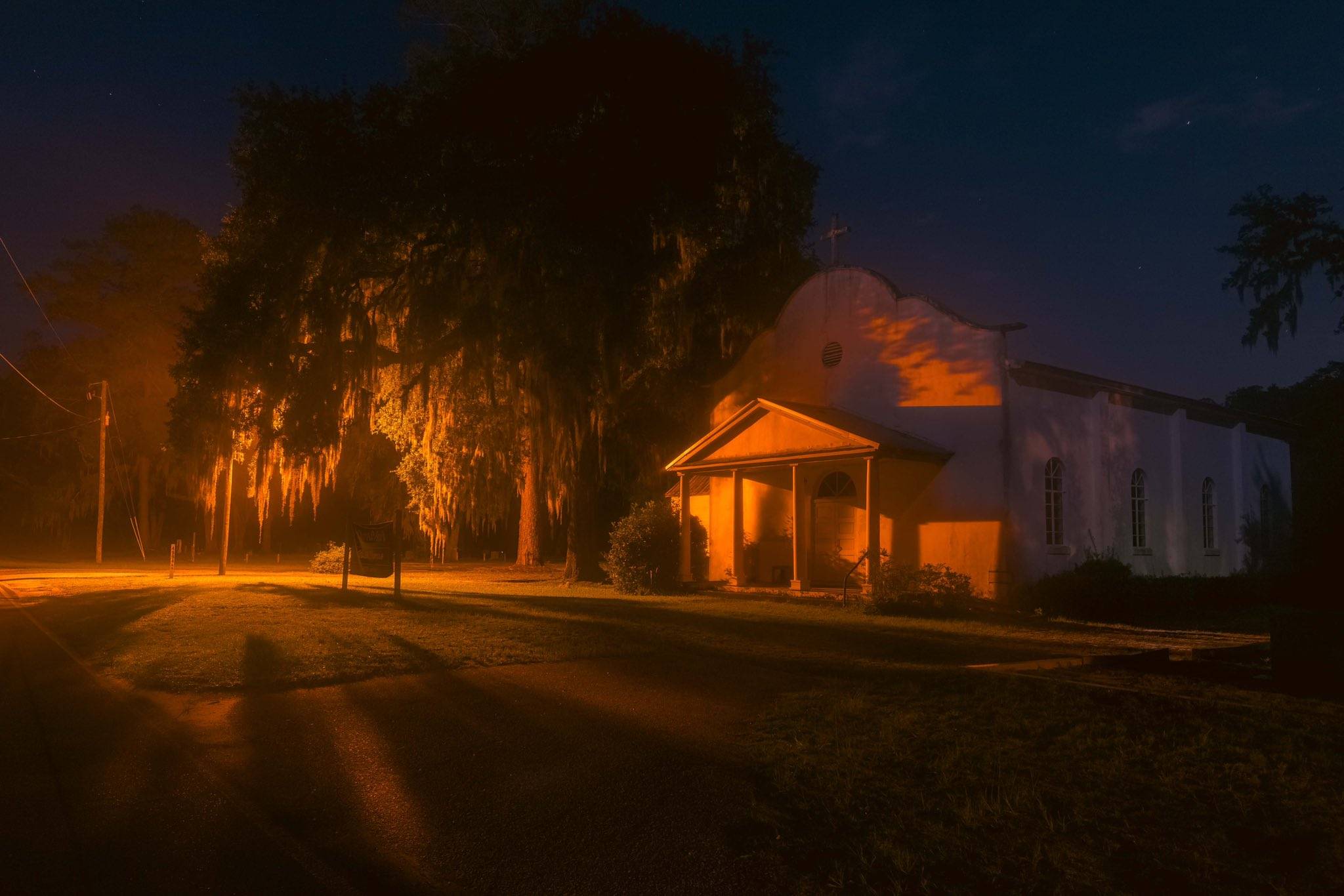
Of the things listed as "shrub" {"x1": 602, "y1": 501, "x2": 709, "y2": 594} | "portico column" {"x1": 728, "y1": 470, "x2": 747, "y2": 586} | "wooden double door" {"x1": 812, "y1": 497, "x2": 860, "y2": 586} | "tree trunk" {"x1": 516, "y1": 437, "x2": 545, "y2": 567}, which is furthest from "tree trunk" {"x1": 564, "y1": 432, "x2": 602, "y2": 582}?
"wooden double door" {"x1": 812, "y1": 497, "x2": 860, "y2": 586}

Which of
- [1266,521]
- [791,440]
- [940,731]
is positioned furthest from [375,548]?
[1266,521]

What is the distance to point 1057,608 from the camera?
56.1ft

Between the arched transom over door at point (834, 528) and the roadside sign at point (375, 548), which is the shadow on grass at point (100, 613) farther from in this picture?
the arched transom over door at point (834, 528)

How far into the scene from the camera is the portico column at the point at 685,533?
21188 mm

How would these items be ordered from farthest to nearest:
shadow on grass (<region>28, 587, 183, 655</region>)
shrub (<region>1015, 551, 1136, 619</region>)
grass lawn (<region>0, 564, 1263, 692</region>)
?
shrub (<region>1015, 551, 1136, 619</region>) → shadow on grass (<region>28, 587, 183, 655</region>) → grass lawn (<region>0, 564, 1263, 692</region>)

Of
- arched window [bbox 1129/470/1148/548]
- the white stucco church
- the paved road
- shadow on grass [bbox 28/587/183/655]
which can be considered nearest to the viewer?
the paved road

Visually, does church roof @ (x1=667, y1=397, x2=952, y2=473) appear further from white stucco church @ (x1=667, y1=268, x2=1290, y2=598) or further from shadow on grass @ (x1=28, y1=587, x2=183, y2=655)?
shadow on grass @ (x1=28, y1=587, x2=183, y2=655)

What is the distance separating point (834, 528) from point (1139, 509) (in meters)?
7.03

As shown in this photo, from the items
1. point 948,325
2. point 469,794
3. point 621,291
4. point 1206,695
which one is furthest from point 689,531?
point 469,794

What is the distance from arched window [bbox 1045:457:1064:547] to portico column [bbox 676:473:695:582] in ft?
25.7

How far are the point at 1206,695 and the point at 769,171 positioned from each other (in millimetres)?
15794

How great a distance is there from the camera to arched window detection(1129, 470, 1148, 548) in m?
20.8

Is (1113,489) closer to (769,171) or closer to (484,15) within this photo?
(769,171)

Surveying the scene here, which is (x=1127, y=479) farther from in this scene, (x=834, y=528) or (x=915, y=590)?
(x=915, y=590)
